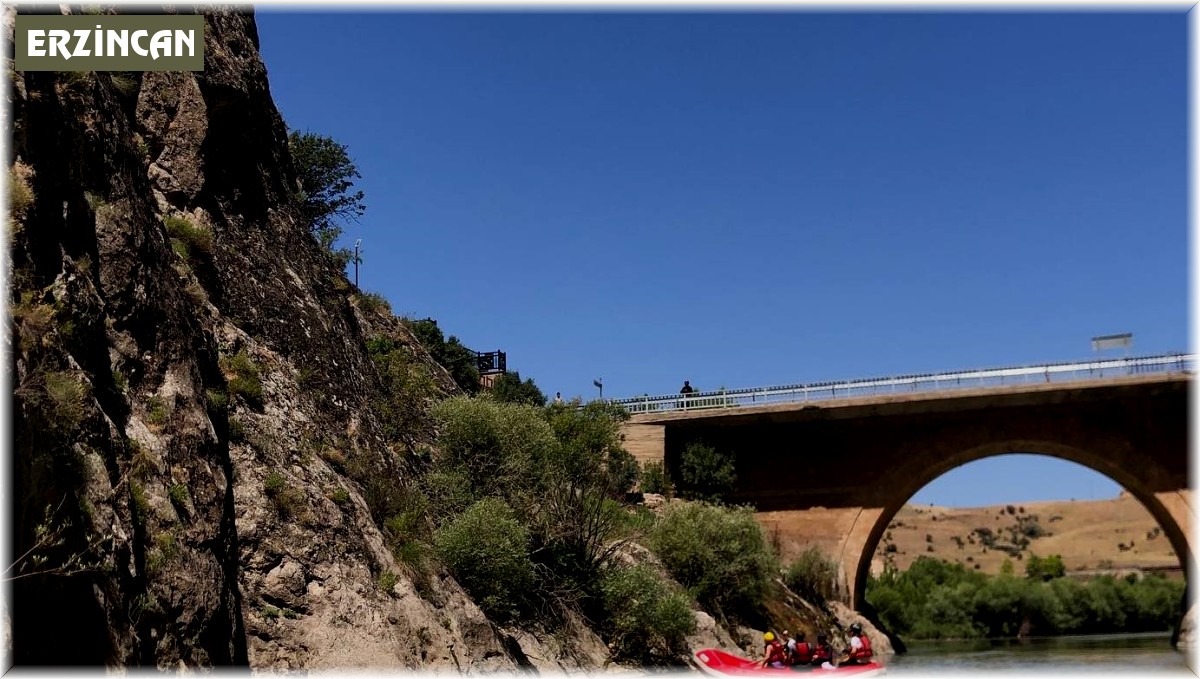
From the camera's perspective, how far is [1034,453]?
37031 millimetres

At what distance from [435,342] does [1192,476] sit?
25777 mm

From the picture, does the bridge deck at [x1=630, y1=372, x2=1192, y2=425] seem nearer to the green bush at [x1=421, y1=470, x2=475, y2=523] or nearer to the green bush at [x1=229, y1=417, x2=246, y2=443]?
the green bush at [x1=421, y1=470, x2=475, y2=523]

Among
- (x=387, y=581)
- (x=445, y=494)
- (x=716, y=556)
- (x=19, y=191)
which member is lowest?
(x=716, y=556)

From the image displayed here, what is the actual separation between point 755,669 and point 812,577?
51.1 ft

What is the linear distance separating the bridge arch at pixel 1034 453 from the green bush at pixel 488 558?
20244 millimetres

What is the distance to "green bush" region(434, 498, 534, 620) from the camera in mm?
18594

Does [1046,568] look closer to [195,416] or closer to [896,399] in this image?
[896,399]

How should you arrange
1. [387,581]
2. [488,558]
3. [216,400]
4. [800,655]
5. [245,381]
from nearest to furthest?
[216,400] < [387,581] < [245,381] < [488,558] < [800,655]

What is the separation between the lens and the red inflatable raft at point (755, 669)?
20.5m

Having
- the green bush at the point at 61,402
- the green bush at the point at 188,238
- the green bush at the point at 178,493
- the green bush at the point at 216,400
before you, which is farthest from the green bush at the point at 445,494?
the green bush at the point at 61,402

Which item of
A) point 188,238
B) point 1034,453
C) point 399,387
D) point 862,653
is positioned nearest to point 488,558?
point 399,387

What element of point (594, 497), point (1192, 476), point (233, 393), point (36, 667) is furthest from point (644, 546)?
point (36, 667)

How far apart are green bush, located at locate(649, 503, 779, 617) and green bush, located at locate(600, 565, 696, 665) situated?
5786 millimetres

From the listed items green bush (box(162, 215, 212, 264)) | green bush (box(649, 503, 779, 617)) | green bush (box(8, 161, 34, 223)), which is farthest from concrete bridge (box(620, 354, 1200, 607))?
green bush (box(8, 161, 34, 223))
